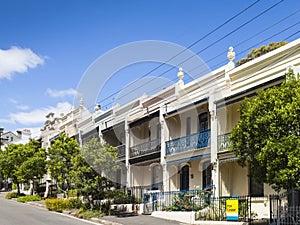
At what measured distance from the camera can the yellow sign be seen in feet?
60.8

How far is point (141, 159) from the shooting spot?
3058 cm

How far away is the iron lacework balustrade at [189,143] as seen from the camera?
24.2 meters

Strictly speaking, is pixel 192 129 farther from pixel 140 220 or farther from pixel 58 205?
pixel 58 205

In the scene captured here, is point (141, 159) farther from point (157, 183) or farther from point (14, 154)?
point (14, 154)

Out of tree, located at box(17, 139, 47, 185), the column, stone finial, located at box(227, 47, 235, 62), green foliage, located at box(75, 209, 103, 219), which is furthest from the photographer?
tree, located at box(17, 139, 47, 185)

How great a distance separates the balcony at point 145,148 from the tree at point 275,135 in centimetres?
1465

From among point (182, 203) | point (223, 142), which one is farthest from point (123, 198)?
point (223, 142)

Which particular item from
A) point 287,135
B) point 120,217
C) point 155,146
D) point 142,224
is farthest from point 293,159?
point 155,146

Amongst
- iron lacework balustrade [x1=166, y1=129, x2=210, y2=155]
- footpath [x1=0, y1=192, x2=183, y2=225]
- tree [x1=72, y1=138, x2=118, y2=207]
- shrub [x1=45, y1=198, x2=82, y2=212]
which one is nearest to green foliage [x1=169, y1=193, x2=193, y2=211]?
footpath [x1=0, y1=192, x2=183, y2=225]

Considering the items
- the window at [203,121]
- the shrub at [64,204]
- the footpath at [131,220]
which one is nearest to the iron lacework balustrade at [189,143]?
the window at [203,121]

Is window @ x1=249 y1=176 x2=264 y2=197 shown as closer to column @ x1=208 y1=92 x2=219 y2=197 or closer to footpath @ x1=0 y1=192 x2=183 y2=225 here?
column @ x1=208 y1=92 x2=219 y2=197

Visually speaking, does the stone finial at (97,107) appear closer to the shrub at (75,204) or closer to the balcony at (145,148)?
the balcony at (145,148)

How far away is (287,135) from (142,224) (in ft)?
28.8

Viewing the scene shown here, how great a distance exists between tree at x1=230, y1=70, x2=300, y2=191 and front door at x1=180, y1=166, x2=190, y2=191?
518 inches
